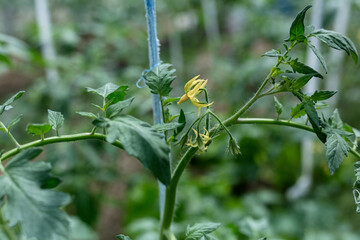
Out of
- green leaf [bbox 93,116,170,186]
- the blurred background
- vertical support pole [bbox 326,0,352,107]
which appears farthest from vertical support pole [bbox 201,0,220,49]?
green leaf [bbox 93,116,170,186]

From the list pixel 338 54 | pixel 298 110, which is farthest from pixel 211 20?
pixel 298 110

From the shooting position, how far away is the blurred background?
1592mm

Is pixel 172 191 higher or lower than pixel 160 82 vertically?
lower

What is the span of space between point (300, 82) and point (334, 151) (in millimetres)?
98

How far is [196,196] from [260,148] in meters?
0.62

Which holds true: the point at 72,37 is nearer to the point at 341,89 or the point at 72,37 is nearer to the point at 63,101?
the point at 63,101

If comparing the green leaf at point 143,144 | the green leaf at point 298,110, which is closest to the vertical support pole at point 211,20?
the green leaf at point 298,110

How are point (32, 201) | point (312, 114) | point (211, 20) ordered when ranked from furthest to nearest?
point (211, 20) → point (312, 114) → point (32, 201)

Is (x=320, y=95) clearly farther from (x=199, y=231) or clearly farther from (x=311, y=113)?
(x=199, y=231)

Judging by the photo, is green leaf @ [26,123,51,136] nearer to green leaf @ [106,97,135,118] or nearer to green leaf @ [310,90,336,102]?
green leaf @ [106,97,135,118]

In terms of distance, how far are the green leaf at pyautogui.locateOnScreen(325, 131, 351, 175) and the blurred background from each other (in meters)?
0.38

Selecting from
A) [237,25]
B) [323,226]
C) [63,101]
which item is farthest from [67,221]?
[237,25]

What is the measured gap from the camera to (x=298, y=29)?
18.9 inches

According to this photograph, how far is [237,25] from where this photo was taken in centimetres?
426
